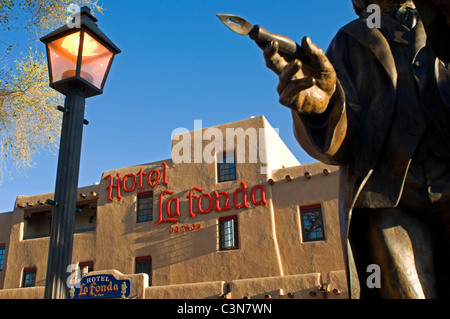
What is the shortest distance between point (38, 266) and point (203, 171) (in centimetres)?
972

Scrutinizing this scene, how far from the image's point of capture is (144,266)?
2041 centimetres

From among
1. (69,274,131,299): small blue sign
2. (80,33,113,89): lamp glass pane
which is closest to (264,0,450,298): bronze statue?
(80,33,113,89): lamp glass pane

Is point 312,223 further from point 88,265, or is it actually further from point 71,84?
point 71,84

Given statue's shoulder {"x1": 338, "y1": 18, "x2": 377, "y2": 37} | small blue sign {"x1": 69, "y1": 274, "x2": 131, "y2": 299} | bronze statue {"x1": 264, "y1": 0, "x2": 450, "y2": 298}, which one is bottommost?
bronze statue {"x1": 264, "y1": 0, "x2": 450, "y2": 298}

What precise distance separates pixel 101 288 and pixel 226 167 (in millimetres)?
7619

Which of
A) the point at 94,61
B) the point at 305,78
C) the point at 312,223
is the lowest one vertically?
the point at 305,78

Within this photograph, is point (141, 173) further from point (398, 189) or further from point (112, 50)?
point (398, 189)

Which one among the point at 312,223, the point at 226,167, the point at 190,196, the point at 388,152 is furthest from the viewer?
the point at 190,196

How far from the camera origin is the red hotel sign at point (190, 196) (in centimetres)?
1908

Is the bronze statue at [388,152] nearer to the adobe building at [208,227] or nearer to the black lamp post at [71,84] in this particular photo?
the black lamp post at [71,84]

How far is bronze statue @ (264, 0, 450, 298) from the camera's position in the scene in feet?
6.37

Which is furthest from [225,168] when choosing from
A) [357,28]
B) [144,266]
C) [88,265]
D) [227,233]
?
[357,28]

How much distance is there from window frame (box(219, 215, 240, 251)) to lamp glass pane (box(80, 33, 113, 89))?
14.7 metres

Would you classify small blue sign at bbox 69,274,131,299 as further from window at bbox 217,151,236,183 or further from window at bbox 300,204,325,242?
window at bbox 300,204,325,242
